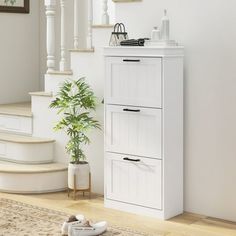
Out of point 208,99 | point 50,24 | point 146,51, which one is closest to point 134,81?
point 146,51

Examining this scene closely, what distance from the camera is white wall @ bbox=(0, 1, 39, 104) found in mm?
6309

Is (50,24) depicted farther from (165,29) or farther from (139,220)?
(139,220)

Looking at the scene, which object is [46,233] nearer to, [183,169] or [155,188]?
[155,188]

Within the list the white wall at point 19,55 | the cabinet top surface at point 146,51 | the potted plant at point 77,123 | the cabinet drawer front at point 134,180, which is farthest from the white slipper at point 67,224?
the white wall at point 19,55

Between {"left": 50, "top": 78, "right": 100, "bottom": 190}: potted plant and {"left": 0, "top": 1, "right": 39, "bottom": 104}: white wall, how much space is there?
157 cm

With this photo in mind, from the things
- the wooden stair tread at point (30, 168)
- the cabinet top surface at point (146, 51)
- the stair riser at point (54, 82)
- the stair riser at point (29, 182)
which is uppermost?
the cabinet top surface at point (146, 51)

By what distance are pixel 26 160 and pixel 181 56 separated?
1760 millimetres

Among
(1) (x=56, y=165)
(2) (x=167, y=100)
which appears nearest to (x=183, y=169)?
(2) (x=167, y=100)

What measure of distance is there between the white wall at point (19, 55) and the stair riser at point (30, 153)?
3.73ft

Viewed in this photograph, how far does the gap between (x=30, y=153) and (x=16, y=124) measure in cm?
47

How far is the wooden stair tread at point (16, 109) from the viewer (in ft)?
18.2

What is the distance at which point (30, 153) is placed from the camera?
523 centimetres

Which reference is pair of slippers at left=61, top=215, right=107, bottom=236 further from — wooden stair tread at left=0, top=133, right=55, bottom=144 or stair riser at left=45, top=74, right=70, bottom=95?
stair riser at left=45, top=74, right=70, bottom=95

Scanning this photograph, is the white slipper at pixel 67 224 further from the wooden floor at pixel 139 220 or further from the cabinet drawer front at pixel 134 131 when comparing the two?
the cabinet drawer front at pixel 134 131
